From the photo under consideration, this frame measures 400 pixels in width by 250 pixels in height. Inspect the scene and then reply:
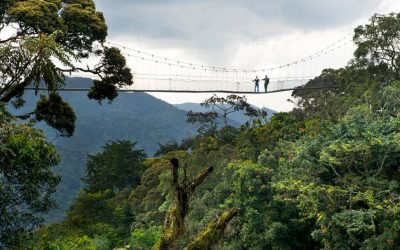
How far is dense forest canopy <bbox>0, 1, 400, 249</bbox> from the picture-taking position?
8891 mm

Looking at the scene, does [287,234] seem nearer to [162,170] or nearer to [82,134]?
[162,170]

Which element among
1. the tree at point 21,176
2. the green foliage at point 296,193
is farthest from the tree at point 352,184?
the tree at point 21,176

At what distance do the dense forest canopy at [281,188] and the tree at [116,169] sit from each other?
11736 millimetres

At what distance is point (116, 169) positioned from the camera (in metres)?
42.4

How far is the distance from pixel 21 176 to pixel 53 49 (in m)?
2.26

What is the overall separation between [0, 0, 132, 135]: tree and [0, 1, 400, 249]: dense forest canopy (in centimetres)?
18

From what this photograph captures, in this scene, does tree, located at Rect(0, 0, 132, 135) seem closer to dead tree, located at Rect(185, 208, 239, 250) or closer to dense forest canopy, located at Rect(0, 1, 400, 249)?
dense forest canopy, located at Rect(0, 1, 400, 249)

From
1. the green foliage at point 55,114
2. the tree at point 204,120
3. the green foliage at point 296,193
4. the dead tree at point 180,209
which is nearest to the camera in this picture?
the dead tree at point 180,209

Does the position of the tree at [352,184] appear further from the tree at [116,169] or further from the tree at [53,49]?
the tree at [116,169]

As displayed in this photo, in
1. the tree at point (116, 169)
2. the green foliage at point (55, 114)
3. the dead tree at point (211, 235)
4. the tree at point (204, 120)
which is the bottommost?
the tree at point (116, 169)

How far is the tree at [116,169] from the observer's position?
42312mm

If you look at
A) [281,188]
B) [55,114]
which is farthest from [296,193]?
[55,114]

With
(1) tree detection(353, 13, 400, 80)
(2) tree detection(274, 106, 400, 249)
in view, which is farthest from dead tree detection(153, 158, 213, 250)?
(1) tree detection(353, 13, 400, 80)

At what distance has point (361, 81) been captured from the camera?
105ft
